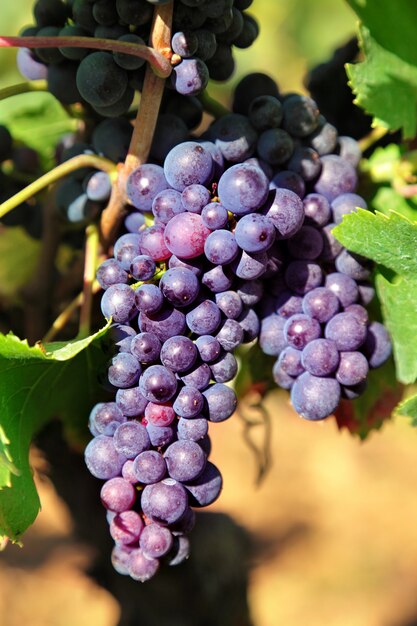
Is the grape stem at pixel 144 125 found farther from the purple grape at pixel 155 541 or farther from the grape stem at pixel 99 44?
the purple grape at pixel 155 541

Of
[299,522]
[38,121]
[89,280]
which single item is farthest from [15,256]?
[299,522]

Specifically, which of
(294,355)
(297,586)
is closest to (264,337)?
(294,355)

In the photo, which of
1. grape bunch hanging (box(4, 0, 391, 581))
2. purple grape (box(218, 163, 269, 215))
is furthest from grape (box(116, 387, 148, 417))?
purple grape (box(218, 163, 269, 215))

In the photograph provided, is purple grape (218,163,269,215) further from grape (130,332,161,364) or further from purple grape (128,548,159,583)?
purple grape (128,548,159,583)

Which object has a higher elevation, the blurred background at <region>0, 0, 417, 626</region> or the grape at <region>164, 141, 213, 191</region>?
the grape at <region>164, 141, 213, 191</region>

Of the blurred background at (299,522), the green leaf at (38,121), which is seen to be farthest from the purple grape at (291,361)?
the blurred background at (299,522)
